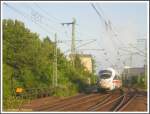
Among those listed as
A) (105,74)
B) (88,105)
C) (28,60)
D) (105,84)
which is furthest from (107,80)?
(88,105)

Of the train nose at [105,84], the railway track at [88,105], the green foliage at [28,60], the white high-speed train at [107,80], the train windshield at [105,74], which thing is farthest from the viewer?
the train windshield at [105,74]

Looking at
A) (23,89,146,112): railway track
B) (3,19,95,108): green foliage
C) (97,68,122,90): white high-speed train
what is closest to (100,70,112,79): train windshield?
(97,68,122,90): white high-speed train

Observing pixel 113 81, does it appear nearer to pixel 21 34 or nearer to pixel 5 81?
pixel 21 34

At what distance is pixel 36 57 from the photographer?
37.5 meters

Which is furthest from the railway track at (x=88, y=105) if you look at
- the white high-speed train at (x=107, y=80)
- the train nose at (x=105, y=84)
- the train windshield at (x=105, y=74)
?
the train windshield at (x=105, y=74)

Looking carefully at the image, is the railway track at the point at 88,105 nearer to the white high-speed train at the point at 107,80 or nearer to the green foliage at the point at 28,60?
the green foliage at the point at 28,60

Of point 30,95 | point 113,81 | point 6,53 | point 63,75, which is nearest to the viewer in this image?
point 30,95

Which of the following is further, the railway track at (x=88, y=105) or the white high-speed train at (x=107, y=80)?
the white high-speed train at (x=107, y=80)

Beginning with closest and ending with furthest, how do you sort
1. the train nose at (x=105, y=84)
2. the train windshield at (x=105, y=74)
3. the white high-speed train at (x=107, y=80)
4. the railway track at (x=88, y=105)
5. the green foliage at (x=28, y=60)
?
the railway track at (x=88, y=105)
the green foliage at (x=28, y=60)
the train nose at (x=105, y=84)
the white high-speed train at (x=107, y=80)
the train windshield at (x=105, y=74)

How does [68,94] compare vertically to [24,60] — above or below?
below

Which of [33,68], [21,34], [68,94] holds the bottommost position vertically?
[68,94]

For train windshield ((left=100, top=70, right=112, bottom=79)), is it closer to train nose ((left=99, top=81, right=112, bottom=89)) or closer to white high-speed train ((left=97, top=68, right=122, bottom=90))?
white high-speed train ((left=97, top=68, right=122, bottom=90))

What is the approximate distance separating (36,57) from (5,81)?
10.7m

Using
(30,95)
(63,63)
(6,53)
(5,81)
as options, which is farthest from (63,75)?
(5,81)
